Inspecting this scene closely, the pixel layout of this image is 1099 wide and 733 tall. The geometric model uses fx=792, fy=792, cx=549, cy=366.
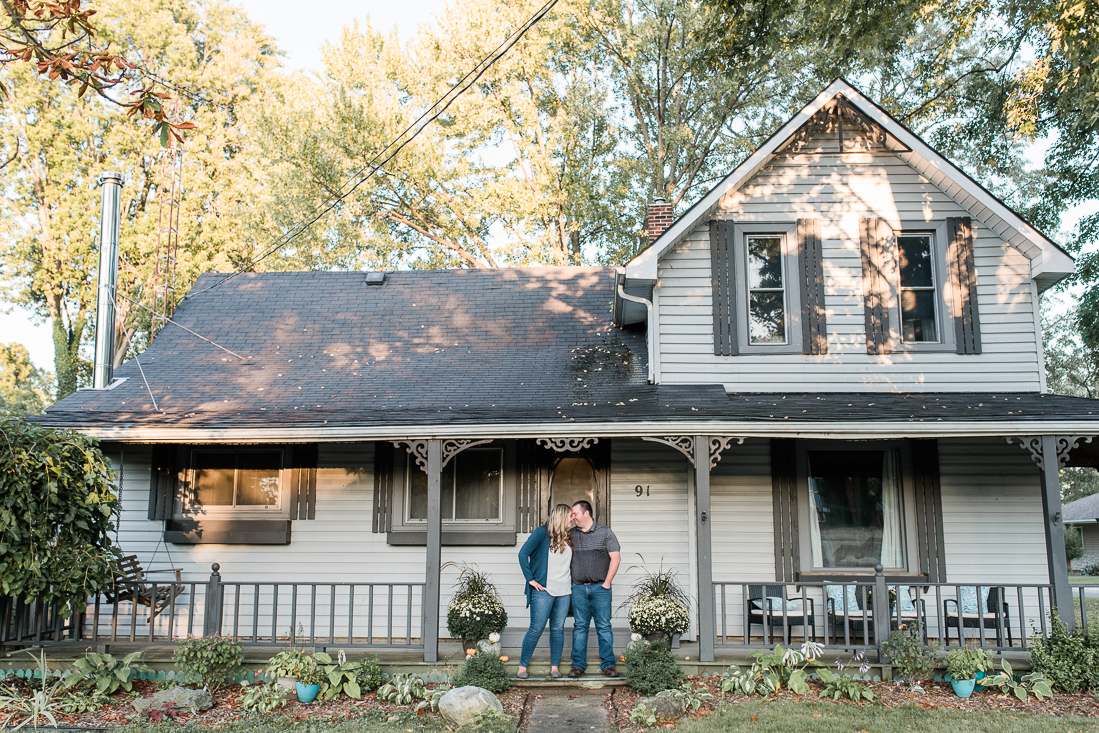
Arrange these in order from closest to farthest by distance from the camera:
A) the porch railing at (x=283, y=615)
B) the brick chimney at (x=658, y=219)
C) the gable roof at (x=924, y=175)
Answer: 1. the porch railing at (x=283, y=615)
2. the gable roof at (x=924, y=175)
3. the brick chimney at (x=658, y=219)

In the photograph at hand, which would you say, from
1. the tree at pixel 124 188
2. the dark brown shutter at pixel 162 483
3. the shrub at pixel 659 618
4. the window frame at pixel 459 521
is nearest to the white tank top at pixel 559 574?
the shrub at pixel 659 618

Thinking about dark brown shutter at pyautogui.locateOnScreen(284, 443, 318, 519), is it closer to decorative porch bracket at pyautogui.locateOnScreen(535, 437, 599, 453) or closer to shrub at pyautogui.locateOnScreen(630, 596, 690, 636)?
decorative porch bracket at pyautogui.locateOnScreen(535, 437, 599, 453)

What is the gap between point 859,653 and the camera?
818 centimetres

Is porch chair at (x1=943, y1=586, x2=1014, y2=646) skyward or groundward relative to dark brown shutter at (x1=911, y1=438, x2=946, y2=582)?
groundward

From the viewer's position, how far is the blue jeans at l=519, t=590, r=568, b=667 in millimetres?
7918

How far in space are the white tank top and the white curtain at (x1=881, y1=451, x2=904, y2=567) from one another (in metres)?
4.13

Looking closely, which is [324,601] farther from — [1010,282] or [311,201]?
[311,201]

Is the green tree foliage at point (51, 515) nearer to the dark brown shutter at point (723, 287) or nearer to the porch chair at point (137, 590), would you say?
the porch chair at point (137, 590)

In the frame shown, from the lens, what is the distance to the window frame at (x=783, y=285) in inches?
392

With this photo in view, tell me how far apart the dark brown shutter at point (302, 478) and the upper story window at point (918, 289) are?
7636 mm

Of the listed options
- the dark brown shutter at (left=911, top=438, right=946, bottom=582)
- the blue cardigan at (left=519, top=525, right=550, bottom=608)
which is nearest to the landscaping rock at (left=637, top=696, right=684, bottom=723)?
the blue cardigan at (left=519, top=525, right=550, bottom=608)

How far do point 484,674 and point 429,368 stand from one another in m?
4.32

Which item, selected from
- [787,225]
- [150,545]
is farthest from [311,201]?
[787,225]

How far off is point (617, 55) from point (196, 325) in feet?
55.8
